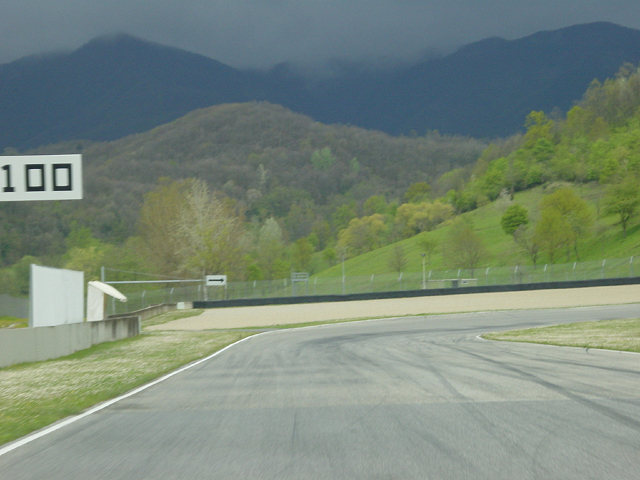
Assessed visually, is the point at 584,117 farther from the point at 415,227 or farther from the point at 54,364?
the point at 54,364

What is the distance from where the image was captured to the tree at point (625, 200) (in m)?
109

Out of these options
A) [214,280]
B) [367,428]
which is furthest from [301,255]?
[367,428]

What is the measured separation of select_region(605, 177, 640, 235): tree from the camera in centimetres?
10938

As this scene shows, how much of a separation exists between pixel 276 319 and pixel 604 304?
2107 cm

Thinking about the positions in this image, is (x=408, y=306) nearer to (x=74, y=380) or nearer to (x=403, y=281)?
(x=403, y=281)

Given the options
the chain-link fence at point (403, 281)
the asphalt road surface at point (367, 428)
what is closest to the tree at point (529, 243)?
the chain-link fence at point (403, 281)

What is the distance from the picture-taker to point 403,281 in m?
69.5

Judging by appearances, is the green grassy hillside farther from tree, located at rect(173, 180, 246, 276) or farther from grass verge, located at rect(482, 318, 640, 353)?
grass verge, located at rect(482, 318, 640, 353)

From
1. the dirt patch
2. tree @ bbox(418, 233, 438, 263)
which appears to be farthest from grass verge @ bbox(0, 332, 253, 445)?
tree @ bbox(418, 233, 438, 263)

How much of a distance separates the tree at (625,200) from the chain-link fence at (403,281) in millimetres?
46795

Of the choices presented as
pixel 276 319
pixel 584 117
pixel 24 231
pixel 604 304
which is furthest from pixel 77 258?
pixel 584 117

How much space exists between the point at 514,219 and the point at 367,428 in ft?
434

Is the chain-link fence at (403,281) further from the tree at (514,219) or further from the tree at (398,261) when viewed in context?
the tree at (398,261)

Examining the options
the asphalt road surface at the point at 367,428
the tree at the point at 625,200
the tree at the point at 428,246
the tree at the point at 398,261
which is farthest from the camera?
the tree at the point at 428,246
